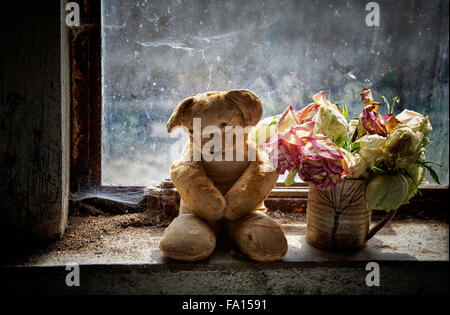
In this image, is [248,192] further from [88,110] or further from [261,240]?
[88,110]

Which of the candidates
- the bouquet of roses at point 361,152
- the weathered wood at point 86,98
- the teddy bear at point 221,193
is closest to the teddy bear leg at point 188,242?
the teddy bear at point 221,193

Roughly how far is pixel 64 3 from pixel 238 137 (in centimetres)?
72

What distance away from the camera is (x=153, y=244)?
1.05 metres

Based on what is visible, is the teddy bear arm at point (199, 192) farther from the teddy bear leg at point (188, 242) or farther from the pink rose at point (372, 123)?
the pink rose at point (372, 123)

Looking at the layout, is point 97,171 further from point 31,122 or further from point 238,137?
point 238,137

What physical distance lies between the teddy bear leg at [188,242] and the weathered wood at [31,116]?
0.41m

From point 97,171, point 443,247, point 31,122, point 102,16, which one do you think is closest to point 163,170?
point 97,171

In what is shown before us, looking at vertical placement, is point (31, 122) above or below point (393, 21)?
below

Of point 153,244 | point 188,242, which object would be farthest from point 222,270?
point 153,244

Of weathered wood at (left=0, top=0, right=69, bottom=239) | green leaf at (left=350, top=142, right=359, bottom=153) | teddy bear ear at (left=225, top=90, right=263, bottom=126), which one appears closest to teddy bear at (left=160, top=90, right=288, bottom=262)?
teddy bear ear at (left=225, top=90, right=263, bottom=126)

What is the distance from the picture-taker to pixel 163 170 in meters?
1.29

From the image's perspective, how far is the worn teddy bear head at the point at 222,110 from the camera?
3.00ft
